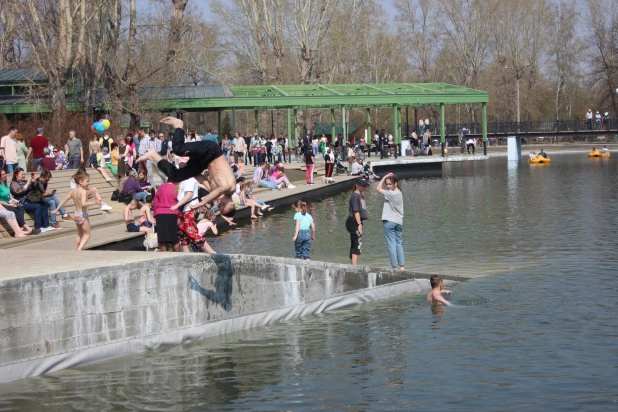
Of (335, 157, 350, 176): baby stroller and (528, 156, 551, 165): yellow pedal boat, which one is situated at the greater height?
(335, 157, 350, 176): baby stroller

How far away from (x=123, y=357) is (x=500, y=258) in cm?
1083

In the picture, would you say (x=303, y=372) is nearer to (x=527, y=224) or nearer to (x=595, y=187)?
(x=527, y=224)

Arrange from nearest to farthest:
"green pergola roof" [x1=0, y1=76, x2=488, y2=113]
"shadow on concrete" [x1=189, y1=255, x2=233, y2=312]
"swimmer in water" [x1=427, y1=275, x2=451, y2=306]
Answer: "shadow on concrete" [x1=189, y1=255, x2=233, y2=312]
"swimmer in water" [x1=427, y1=275, x2=451, y2=306]
"green pergola roof" [x1=0, y1=76, x2=488, y2=113]

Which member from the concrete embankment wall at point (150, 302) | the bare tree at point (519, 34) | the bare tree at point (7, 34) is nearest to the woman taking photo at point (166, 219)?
the concrete embankment wall at point (150, 302)

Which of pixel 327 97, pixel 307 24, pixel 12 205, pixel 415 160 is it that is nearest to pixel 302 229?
pixel 12 205

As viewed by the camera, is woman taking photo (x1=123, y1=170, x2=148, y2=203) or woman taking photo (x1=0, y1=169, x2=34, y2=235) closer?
woman taking photo (x1=0, y1=169, x2=34, y2=235)

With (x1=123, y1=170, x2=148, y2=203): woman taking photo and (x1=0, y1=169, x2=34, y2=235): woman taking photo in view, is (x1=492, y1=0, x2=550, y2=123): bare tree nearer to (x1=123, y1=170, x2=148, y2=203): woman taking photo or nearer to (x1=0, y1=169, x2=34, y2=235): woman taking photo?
(x1=123, y1=170, x2=148, y2=203): woman taking photo

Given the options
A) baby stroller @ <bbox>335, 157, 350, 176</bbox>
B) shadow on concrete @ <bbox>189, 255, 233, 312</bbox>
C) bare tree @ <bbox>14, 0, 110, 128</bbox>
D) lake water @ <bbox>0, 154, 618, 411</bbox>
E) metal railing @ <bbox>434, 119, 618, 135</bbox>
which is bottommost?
lake water @ <bbox>0, 154, 618, 411</bbox>

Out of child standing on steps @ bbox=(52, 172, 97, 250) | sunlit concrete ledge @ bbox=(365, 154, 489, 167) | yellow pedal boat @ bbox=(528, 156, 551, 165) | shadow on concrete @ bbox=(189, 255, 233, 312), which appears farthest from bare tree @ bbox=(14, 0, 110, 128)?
yellow pedal boat @ bbox=(528, 156, 551, 165)

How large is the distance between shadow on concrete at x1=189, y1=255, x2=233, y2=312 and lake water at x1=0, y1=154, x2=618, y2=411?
57 cm

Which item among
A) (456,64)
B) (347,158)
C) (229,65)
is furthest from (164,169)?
(456,64)

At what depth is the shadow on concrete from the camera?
13711mm

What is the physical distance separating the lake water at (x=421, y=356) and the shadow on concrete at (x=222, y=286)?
568 millimetres

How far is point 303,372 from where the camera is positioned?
1218 centimetres
